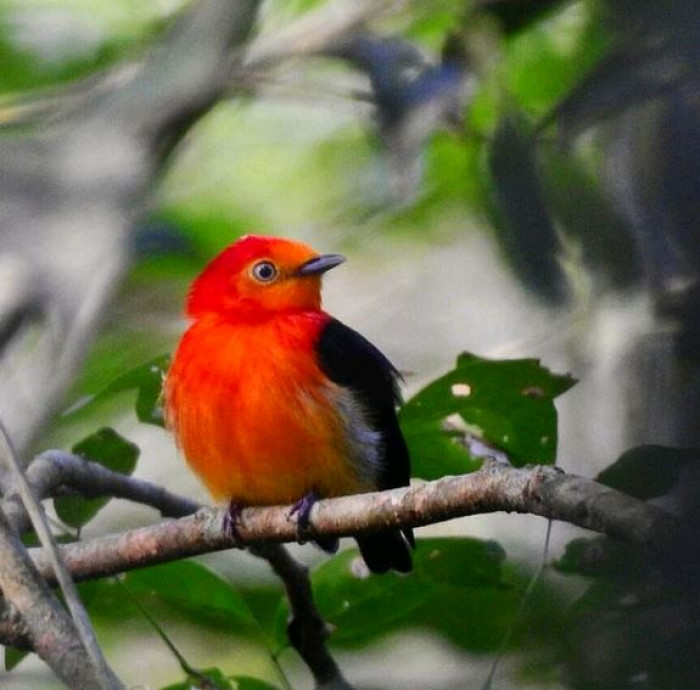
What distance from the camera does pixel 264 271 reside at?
5.02 meters

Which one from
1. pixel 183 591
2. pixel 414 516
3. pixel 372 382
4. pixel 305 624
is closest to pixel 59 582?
pixel 414 516

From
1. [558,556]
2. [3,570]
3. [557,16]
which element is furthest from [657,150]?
[557,16]

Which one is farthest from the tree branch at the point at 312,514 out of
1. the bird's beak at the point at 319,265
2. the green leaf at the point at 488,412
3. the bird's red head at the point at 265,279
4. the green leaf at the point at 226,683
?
the bird's beak at the point at 319,265

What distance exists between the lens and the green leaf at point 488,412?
3.46 meters

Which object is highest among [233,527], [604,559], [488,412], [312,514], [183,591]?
[604,559]

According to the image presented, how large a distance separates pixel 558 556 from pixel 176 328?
3810 millimetres

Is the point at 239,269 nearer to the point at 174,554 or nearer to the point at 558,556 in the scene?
the point at 174,554

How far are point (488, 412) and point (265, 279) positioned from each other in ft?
5.34

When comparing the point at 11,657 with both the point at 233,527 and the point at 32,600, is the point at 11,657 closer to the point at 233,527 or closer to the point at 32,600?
the point at 233,527

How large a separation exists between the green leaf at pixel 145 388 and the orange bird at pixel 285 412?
42 mm

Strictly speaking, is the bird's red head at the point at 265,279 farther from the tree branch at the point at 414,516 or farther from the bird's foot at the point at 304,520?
the bird's foot at the point at 304,520

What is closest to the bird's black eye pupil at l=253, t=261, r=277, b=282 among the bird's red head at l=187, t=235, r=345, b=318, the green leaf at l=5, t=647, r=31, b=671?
the bird's red head at l=187, t=235, r=345, b=318

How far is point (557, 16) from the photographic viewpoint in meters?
4.13

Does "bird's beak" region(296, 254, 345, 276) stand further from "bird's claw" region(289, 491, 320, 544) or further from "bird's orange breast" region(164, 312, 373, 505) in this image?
"bird's claw" region(289, 491, 320, 544)
